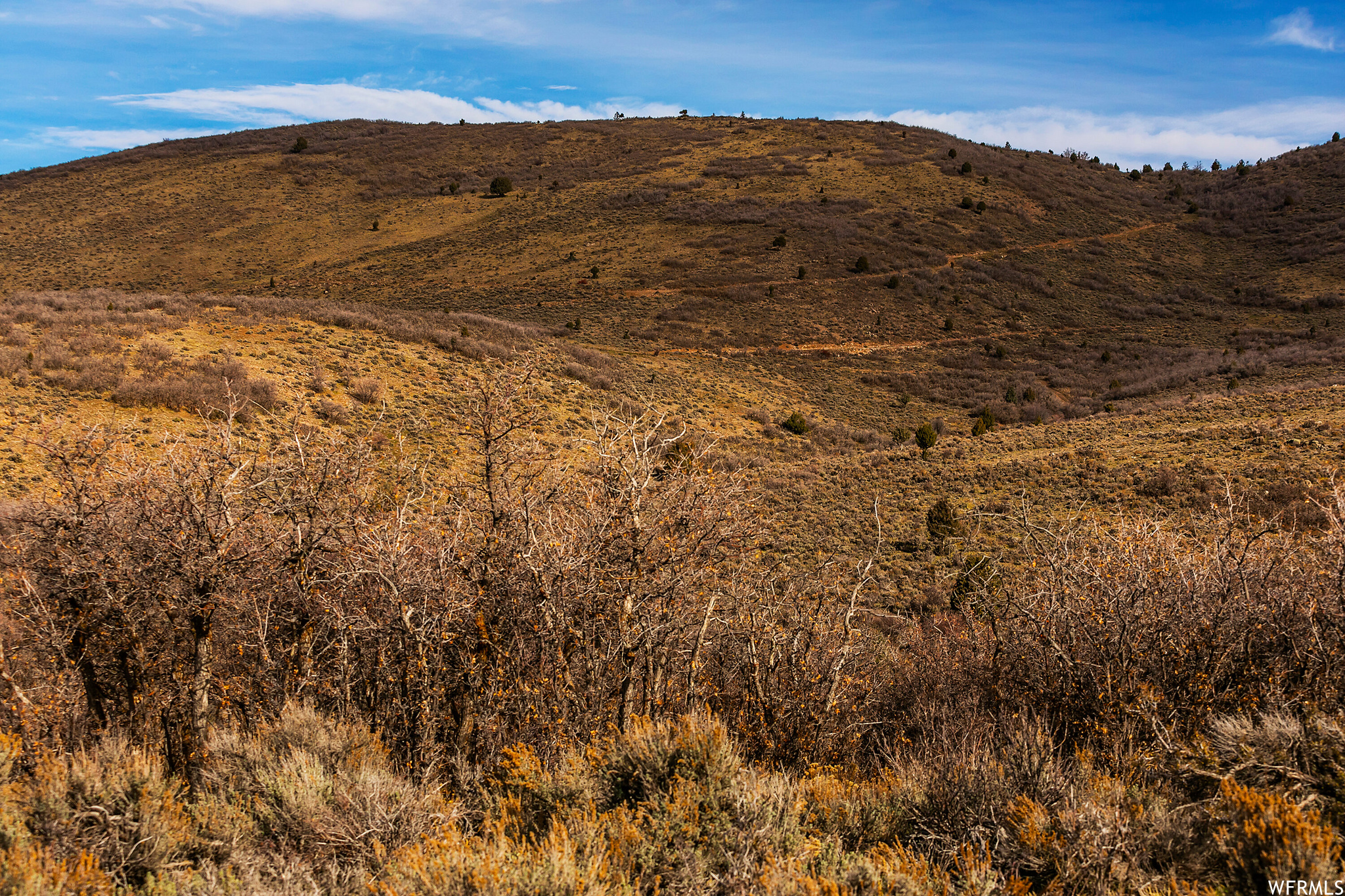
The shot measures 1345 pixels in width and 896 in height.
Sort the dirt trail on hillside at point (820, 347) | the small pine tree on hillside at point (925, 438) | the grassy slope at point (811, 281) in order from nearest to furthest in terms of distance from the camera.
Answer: the grassy slope at point (811, 281)
the small pine tree on hillside at point (925, 438)
the dirt trail on hillside at point (820, 347)

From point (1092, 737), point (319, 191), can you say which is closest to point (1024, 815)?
point (1092, 737)

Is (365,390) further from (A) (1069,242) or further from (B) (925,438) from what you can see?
(A) (1069,242)

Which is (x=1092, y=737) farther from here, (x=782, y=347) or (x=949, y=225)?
(x=949, y=225)

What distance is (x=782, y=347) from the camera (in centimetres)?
4278

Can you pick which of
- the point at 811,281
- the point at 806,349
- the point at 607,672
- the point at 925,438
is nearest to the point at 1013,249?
the point at 811,281

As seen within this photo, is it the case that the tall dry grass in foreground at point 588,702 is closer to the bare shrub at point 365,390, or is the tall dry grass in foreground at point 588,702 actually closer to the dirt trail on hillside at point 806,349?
the bare shrub at point 365,390

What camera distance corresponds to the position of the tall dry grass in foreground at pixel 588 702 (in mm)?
4180

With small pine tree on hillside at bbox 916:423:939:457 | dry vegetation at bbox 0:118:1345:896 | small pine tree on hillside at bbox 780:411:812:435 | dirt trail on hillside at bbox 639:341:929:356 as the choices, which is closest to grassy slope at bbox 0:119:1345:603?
dirt trail on hillside at bbox 639:341:929:356

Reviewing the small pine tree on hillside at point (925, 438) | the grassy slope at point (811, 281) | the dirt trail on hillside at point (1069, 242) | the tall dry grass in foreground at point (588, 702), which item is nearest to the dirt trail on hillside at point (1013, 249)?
the dirt trail on hillside at point (1069, 242)

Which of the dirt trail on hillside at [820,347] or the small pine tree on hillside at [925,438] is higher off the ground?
the dirt trail on hillside at [820,347]

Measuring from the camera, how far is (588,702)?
6.70 metres

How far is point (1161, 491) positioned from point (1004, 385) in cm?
2320

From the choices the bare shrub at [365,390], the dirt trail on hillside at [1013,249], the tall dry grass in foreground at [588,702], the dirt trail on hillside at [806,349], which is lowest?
the tall dry grass in foreground at [588,702]

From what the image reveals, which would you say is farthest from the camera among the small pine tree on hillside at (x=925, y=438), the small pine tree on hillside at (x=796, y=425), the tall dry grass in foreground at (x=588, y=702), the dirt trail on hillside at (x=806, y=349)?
the dirt trail on hillside at (x=806, y=349)
